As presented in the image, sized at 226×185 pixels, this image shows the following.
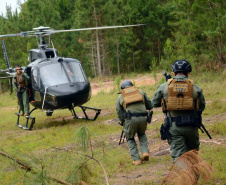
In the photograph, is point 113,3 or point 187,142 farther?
point 113,3

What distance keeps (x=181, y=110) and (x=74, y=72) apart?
25.6 ft

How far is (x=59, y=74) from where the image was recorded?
1231 cm

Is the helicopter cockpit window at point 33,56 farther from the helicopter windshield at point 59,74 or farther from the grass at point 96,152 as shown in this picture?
the grass at point 96,152

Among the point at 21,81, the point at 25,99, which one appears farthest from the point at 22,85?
the point at 25,99

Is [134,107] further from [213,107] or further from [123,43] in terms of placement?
[123,43]

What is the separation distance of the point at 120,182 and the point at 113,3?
31.0 meters

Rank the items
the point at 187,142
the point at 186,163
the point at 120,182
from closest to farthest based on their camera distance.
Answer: the point at 186,163 → the point at 187,142 → the point at 120,182

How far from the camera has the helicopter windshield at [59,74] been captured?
40.0 ft

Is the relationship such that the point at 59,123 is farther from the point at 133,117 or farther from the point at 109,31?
the point at 109,31

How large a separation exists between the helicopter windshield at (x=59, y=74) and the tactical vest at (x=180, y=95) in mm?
7487

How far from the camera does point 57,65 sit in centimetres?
1243

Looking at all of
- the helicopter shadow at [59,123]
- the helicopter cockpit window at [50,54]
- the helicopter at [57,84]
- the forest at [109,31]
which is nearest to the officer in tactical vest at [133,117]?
the helicopter at [57,84]

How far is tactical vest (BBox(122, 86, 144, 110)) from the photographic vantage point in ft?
22.7

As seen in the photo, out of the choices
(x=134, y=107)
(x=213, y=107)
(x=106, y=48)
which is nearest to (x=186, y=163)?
(x=134, y=107)
